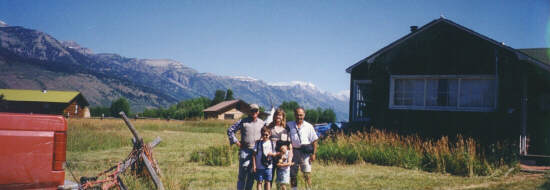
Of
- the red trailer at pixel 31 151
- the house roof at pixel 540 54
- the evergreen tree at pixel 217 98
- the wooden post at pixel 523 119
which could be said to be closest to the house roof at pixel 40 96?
the evergreen tree at pixel 217 98

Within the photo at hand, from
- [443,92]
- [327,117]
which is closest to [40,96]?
[327,117]

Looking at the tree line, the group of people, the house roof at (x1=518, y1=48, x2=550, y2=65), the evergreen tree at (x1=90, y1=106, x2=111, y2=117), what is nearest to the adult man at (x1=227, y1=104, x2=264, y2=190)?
the group of people

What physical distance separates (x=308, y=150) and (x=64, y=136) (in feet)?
12.8

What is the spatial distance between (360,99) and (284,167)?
1094cm

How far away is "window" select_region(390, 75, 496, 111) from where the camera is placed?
1361 cm

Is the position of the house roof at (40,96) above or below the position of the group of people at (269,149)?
above

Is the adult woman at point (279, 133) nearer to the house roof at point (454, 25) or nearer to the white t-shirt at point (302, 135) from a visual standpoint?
the white t-shirt at point (302, 135)

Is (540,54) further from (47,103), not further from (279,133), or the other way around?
(47,103)

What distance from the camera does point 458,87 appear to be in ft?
46.0

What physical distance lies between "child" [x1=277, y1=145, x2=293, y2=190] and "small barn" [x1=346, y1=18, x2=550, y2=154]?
8950 millimetres

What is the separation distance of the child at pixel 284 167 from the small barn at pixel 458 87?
29.4 feet

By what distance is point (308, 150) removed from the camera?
718 cm

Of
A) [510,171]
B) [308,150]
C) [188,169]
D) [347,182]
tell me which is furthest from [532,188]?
[188,169]

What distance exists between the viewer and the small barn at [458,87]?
1286 cm
